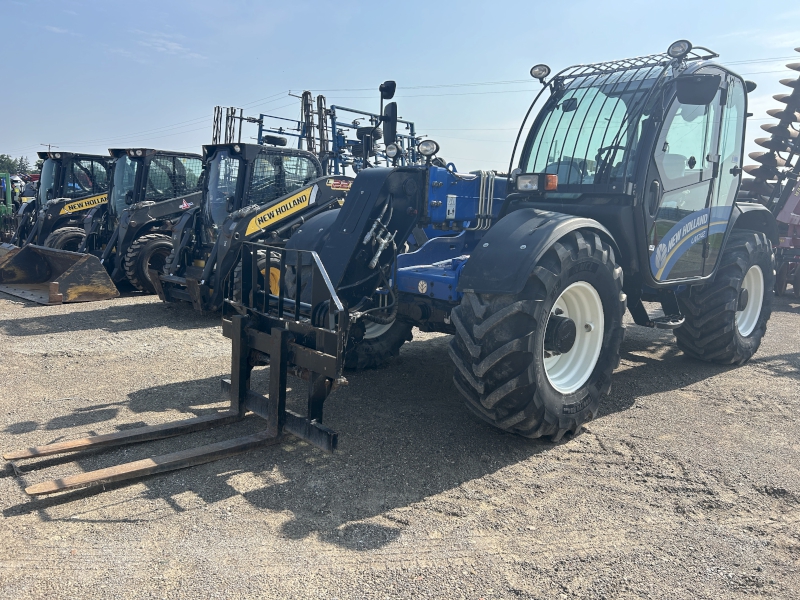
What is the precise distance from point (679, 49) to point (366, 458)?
148 inches

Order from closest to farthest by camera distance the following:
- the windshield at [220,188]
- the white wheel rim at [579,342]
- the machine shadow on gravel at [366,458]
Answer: the machine shadow on gravel at [366,458]
the white wheel rim at [579,342]
the windshield at [220,188]

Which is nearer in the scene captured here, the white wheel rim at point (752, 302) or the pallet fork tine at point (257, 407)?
the pallet fork tine at point (257, 407)

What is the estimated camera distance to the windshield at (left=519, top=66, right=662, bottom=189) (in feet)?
→ 16.4

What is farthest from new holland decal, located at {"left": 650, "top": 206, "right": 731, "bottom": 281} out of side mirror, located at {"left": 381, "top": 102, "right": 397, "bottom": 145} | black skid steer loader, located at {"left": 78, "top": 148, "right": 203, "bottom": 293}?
black skid steer loader, located at {"left": 78, "top": 148, "right": 203, "bottom": 293}

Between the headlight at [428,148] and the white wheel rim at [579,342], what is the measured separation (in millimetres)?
1509

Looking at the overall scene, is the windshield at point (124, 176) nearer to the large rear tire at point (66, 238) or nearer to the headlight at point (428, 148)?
the large rear tire at point (66, 238)

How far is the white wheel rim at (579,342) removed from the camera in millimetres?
4469

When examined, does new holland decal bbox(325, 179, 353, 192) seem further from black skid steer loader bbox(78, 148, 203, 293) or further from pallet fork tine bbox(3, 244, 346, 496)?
pallet fork tine bbox(3, 244, 346, 496)

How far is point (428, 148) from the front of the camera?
16.3ft

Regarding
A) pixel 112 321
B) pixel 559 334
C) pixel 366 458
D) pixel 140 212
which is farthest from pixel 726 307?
pixel 140 212

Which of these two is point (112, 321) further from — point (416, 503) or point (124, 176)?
point (416, 503)

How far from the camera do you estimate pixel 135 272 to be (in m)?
10.8

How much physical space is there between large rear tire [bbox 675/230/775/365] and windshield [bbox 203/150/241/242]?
6.23 meters

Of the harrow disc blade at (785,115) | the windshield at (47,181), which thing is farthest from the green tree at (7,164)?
the harrow disc blade at (785,115)
